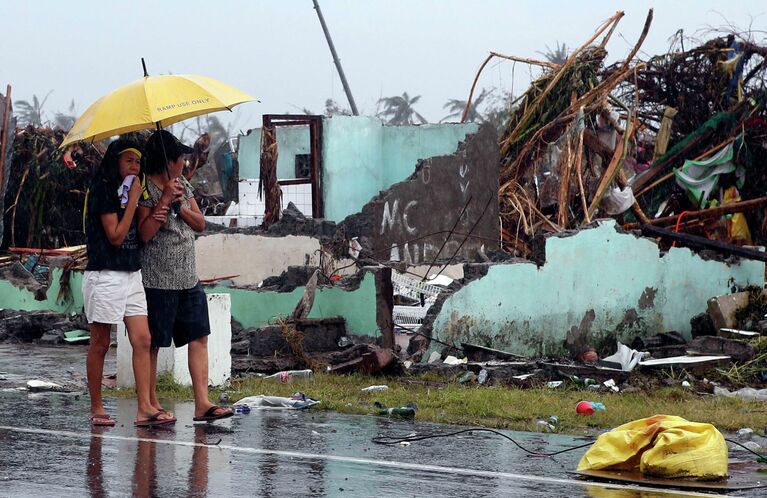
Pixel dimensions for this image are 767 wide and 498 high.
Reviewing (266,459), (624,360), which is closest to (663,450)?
(266,459)

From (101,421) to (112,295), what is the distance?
0.90m

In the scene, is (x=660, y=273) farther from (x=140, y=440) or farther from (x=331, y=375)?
(x=140, y=440)

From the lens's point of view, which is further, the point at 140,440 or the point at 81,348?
the point at 81,348

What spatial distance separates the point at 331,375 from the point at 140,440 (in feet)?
14.6

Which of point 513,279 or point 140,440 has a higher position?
point 513,279

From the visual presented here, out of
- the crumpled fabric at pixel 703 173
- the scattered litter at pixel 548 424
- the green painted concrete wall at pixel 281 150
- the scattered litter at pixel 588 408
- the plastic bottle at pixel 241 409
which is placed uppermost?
the green painted concrete wall at pixel 281 150

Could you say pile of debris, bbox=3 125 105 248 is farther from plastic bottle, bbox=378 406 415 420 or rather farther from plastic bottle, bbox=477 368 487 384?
plastic bottle, bbox=378 406 415 420

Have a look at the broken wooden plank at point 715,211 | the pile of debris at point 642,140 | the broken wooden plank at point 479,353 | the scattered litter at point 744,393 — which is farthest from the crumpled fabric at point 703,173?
the scattered litter at point 744,393

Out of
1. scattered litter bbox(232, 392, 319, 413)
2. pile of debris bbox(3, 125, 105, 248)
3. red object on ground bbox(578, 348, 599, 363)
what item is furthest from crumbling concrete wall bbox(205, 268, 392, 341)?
pile of debris bbox(3, 125, 105, 248)

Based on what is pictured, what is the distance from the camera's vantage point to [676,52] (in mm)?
23484

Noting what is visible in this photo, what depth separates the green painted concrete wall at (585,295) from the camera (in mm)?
13023

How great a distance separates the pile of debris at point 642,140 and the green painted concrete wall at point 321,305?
7.88 meters

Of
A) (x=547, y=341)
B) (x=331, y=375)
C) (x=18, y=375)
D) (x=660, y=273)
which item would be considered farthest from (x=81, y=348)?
(x=660, y=273)

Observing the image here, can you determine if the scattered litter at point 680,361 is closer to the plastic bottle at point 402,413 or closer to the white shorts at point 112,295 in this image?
the plastic bottle at point 402,413
